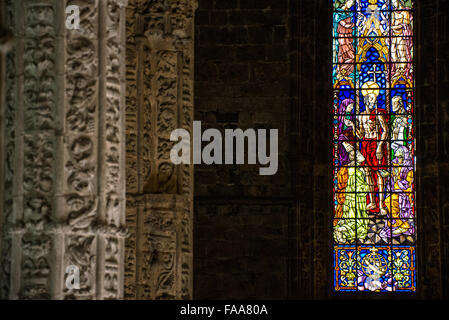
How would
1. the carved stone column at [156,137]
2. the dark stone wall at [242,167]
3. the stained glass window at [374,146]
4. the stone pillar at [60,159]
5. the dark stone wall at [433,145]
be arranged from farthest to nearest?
the stained glass window at [374,146]
the dark stone wall at [433,145]
the dark stone wall at [242,167]
the carved stone column at [156,137]
the stone pillar at [60,159]

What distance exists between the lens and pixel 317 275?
1512 centimetres

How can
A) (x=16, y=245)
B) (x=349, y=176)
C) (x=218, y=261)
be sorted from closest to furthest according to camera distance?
(x=16, y=245)
(x=218, y=261)
(x=349, y=176)

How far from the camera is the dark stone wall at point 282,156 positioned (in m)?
14.7

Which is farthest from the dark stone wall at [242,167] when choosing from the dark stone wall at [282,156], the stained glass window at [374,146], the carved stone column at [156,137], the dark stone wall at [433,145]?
the carved stone column at [156,137]

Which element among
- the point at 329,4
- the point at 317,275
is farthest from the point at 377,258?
the point at 329,4

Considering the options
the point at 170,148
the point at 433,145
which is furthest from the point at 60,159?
the point at 433,145

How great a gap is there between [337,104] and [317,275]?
2.51 m

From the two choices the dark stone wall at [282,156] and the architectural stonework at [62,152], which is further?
the dark stone wall at [282,156]

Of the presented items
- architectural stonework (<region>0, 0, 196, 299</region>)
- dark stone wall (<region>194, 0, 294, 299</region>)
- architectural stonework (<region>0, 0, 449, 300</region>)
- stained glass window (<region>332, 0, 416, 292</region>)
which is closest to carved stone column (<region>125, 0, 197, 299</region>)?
architectural stonework (<region>0, 0, 449, 300</region>)

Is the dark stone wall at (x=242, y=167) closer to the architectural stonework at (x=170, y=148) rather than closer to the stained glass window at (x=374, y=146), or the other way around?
the architectural stonework at (x=170, y=148)

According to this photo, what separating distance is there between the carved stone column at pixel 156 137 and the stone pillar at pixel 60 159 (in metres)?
2.91

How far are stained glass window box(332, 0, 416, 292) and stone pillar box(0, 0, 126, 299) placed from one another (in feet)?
38.2

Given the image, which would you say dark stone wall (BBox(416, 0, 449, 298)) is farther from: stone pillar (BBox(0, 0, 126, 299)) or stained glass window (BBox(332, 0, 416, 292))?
stone pillar (BBox(0, 0, 126, 299))
